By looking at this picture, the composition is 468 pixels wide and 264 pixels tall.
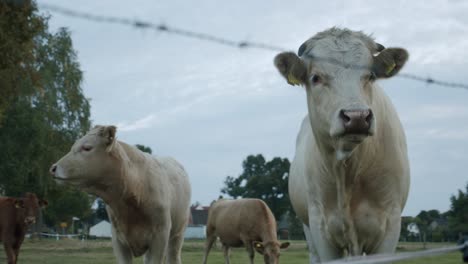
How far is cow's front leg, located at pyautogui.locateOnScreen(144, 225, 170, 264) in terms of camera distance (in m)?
8.24

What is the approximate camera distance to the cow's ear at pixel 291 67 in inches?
196

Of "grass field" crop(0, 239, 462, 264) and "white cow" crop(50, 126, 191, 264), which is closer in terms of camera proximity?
"white cow" crop(50, 126, 191, 264)

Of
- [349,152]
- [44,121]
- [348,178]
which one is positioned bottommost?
[348,178]

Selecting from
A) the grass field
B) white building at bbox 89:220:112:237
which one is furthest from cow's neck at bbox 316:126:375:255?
white building at bbox 89:220:112:237

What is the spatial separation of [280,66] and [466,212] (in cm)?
161

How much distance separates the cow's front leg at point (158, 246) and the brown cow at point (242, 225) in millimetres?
8766

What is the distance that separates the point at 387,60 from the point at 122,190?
4.44 meters

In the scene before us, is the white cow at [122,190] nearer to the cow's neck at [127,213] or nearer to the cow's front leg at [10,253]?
the cow's neck at [127,213]

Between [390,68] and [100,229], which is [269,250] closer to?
[390,68]

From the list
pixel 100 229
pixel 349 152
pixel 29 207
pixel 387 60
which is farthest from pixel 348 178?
pixel 100 229

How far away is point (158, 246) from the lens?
27.1ft

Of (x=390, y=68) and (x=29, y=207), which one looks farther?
(x=29, y=207)

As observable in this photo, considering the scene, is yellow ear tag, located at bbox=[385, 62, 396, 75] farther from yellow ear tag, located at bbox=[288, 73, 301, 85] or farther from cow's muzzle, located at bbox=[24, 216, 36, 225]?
cow's muzzle, located at bbox=[24, 216, 36, 225]

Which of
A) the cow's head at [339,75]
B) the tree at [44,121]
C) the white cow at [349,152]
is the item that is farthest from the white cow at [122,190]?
the tree at [44,121]
